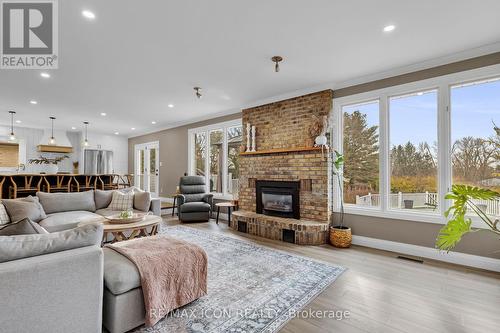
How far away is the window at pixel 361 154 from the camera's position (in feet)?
12.9

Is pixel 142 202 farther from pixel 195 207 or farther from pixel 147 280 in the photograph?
pixel 147 280

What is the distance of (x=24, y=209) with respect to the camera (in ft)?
11.1

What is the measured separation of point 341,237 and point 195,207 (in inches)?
127

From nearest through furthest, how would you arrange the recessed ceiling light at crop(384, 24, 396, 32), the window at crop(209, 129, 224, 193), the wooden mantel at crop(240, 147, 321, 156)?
the recessed ceiling light at crop(384, 24, 396, 32), the wooden mantel at crop(240, 147, 321, 156), the window at crop(209, 129, 224, 193)

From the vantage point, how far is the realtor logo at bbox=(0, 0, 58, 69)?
7.41 feet

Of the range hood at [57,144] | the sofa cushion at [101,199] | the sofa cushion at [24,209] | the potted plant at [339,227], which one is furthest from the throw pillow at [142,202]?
the range hood at [57,144]

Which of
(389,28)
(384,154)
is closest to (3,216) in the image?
(389,28)

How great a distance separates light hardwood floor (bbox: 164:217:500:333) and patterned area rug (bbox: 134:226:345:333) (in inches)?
6.3

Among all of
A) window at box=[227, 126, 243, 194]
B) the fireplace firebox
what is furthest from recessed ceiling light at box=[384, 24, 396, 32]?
window at box=[227, 126, 243, 194]

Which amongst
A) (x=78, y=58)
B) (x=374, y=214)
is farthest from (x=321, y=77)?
(x=78, y=58)

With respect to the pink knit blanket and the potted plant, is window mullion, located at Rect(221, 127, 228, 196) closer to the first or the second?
the potted plant

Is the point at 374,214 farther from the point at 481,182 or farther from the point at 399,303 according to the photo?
the point at 399,303

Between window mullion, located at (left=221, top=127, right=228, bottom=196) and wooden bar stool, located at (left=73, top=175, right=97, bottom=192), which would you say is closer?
wooden bar stool, located at (left=73, top=175, right=97, bottom=192)

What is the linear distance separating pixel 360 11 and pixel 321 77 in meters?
1.62
